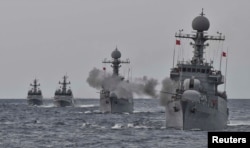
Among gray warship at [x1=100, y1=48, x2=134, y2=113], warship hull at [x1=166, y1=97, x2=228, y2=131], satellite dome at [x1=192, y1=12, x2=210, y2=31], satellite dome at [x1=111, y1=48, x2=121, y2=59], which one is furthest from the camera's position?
satellite dome at [x1=111, y1=48, x2=121, y2=59]

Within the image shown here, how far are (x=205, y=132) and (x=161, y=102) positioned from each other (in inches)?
687

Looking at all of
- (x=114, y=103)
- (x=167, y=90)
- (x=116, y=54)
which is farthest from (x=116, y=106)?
(x=167, y=90)

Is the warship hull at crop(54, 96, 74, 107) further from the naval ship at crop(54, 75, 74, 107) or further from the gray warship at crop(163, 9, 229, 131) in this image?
the gray warship at crop(163, 9, 229, 131)

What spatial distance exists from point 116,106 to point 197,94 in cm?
5896

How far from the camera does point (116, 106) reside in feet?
378

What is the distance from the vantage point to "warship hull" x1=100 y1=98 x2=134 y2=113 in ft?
378

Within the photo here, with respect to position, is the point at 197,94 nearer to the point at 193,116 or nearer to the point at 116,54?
the point at 193,116

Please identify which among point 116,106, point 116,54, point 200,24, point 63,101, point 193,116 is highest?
point 200,24

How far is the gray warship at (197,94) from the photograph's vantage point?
5741 centimetres

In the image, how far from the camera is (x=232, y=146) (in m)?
23.2

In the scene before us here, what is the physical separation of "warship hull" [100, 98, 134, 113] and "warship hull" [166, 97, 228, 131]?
2127 inches

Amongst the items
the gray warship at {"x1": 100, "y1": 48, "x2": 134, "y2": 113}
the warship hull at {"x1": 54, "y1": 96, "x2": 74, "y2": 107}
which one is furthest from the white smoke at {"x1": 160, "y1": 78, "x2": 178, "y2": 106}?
the warship hull at {"x1": 54, "y1": 96, "x2": 74, "y2": 107}

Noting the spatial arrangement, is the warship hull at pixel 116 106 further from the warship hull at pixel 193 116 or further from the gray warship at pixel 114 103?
the warship hull at pixel 193 116

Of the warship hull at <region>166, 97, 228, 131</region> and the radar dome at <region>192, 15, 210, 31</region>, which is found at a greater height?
the radar dome at <region>192, 15, 210, 31</region>
